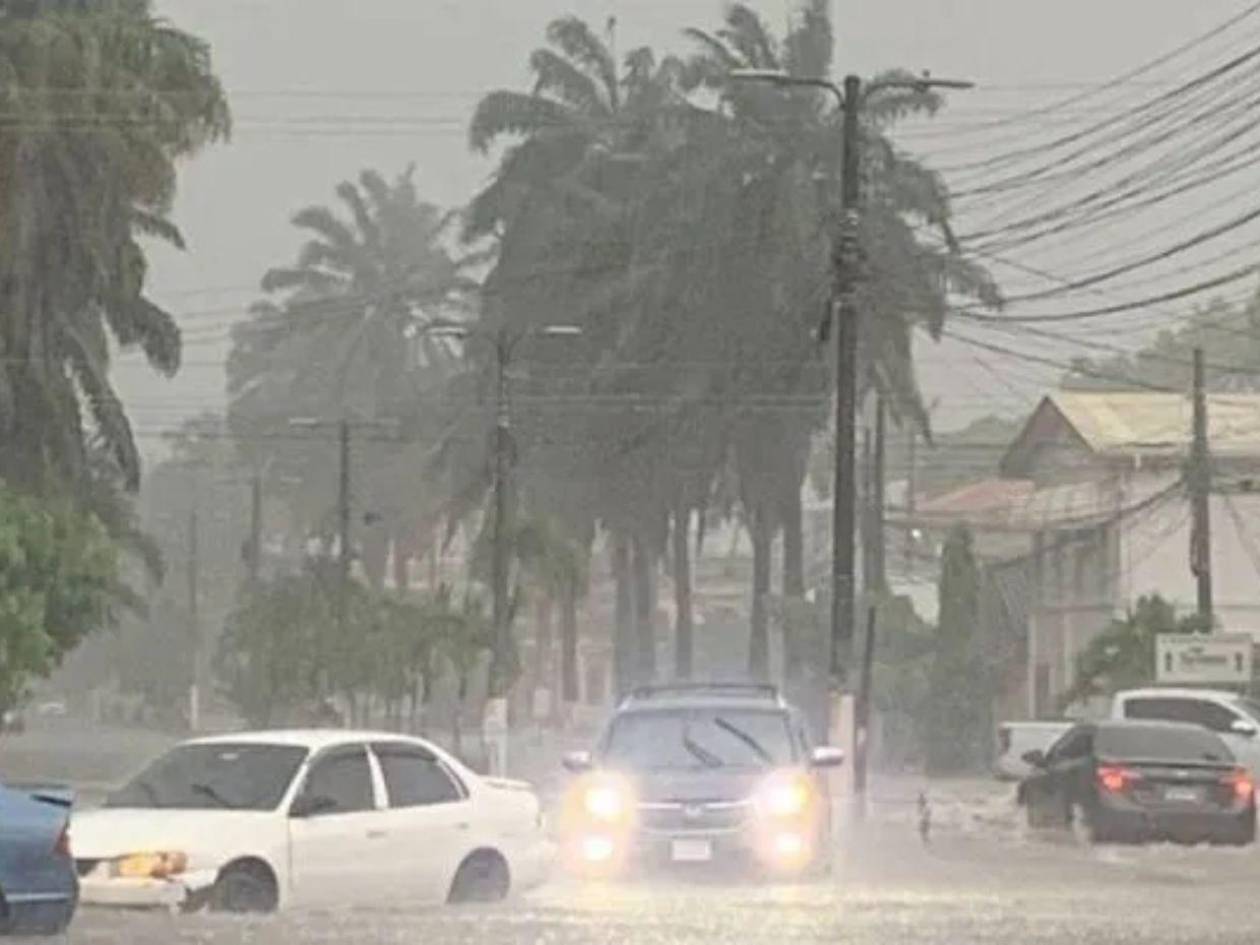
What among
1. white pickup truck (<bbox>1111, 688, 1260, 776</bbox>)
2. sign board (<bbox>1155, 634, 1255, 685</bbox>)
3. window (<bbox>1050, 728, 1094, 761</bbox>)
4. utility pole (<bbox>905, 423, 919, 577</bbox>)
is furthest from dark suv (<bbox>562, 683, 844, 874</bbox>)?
utility pole (<bbox>905, 423, 919, 577</bbox>)

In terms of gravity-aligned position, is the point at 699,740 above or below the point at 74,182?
below

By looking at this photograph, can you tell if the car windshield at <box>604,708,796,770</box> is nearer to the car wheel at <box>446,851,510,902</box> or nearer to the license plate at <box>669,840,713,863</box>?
the license plate at <box>669,840,713,863</box>

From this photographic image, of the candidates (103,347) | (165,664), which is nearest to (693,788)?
(103,347)

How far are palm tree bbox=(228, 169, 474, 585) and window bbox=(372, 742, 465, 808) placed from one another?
7840 cm

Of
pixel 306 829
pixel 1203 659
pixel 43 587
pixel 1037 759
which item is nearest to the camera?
pixel 306 829

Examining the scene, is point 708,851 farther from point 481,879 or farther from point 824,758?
point 481,879

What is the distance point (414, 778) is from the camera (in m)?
21.8

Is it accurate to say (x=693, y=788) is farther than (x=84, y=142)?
No

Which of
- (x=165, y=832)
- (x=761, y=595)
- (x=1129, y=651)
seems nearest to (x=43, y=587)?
(x=165, y=832)

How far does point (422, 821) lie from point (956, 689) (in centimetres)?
4651

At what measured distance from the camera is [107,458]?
62.5 meters

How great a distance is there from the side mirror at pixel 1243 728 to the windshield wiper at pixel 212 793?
2668cm

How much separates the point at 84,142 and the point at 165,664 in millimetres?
66965

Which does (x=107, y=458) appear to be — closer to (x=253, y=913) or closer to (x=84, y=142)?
(x=84, y=142)
